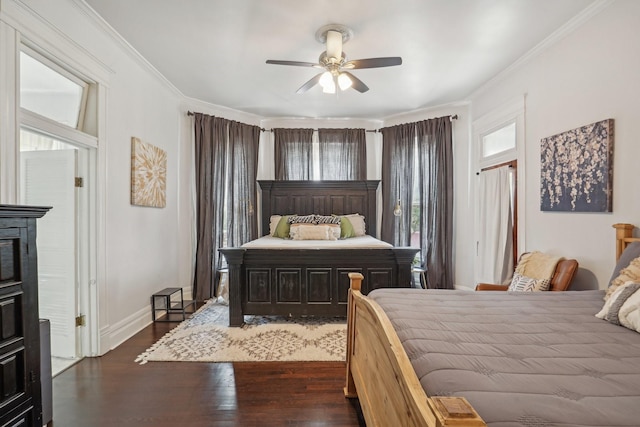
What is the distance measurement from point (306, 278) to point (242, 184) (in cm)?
219

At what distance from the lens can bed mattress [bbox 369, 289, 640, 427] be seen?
30.7 inches

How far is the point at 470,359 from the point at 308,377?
64.7 inches

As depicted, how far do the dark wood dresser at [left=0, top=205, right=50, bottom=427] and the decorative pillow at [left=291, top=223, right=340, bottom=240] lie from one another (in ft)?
10.0

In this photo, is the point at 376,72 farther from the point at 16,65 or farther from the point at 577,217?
the point at 16,65

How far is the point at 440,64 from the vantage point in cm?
343

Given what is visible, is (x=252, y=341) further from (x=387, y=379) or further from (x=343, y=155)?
(x=343, y=155)

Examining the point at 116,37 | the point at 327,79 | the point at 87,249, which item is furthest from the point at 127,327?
the point at 327,79

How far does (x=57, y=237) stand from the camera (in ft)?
8.68

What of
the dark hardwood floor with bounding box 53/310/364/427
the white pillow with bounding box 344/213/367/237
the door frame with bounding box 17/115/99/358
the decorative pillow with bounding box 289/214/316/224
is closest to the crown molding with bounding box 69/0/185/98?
the door frame with bounding box 17/115/99/358

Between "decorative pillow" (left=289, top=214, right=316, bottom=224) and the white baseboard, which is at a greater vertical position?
"decorative pillow" (left=289, top=214, right=316, bottom=224)

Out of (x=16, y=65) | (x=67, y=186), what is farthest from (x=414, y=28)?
(x=67, y=186)

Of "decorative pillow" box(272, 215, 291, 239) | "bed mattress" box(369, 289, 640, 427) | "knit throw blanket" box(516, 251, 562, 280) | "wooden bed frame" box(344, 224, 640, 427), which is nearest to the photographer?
"wooden bed frame" box(344, 224, 640, 427)

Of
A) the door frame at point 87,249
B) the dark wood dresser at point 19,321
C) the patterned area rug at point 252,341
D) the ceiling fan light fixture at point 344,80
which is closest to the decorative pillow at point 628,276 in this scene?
the patterned area rug at point 252,341

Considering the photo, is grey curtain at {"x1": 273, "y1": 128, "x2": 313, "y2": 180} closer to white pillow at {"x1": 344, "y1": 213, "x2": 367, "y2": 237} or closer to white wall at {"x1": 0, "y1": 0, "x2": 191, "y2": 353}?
white pillow at {"x1": 344, "y1": 213, "x2": 367, "y2": 237}
